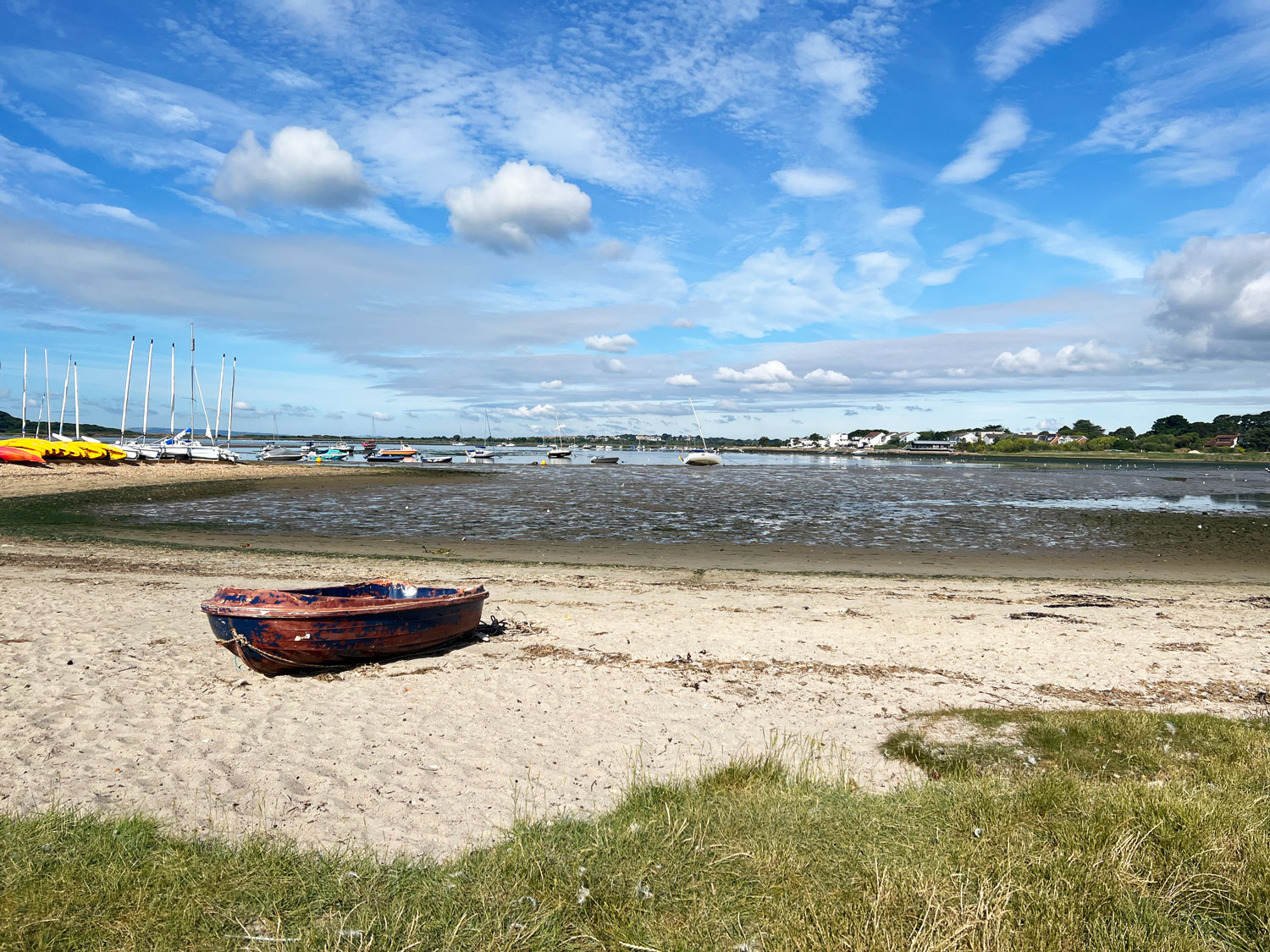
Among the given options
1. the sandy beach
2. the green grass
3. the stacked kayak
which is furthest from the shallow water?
the stacked kayak

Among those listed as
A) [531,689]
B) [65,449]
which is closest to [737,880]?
[531,689]

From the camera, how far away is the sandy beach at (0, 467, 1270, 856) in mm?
6719

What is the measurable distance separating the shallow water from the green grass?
75.0ft

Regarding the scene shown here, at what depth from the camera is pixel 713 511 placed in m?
39.7

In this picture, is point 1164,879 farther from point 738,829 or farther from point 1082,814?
point 738,829

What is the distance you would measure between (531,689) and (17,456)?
2476 inches

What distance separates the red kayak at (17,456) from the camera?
176 ft

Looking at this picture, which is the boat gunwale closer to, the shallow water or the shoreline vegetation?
the shoreline vegetation

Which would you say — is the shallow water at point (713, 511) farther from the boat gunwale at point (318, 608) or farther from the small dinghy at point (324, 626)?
the boat gunwale at point (318, 608)

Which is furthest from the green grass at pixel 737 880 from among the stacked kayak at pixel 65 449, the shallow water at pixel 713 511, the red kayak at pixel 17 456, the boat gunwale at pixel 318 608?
the stacked kayak at pixel 65 449

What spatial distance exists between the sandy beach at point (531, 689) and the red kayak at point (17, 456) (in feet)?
152

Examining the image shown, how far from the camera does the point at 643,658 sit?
11570 mm

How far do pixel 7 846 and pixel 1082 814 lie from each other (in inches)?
271

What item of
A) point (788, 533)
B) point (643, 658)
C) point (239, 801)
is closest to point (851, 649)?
point (643, 658)
